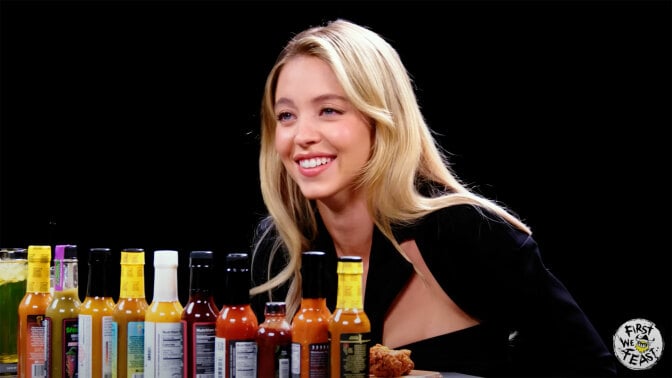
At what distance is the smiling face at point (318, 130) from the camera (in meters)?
1.72

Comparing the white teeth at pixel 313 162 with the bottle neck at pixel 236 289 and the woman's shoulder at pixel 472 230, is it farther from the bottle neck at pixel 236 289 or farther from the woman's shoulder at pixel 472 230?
the bottle neck at pixel 236 289

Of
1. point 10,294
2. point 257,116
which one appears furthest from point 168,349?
point 257,116

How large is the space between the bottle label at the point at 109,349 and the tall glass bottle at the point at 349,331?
400 millimetres

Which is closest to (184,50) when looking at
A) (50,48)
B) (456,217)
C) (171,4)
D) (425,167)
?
(171,4)

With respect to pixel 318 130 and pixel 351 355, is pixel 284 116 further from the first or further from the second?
pixel 351 355

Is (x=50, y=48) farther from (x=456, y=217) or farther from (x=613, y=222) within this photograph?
(x=613, y=222)

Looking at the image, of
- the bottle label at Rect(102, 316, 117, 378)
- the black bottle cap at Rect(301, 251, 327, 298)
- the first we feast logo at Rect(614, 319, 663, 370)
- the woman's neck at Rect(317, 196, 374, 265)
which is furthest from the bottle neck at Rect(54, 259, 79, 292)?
the first we feast logo at Rect(614, 319, 663, 370)

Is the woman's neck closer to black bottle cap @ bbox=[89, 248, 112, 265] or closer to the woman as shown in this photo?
the woman

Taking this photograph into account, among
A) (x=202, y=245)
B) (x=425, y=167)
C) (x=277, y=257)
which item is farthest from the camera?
(x=202, y=245)

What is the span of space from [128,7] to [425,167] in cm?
142

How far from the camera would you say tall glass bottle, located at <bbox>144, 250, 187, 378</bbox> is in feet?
4.20

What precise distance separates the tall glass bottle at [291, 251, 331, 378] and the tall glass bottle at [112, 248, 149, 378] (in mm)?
295

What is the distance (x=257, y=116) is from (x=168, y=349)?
5.59ft

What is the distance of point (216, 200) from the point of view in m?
2.89
